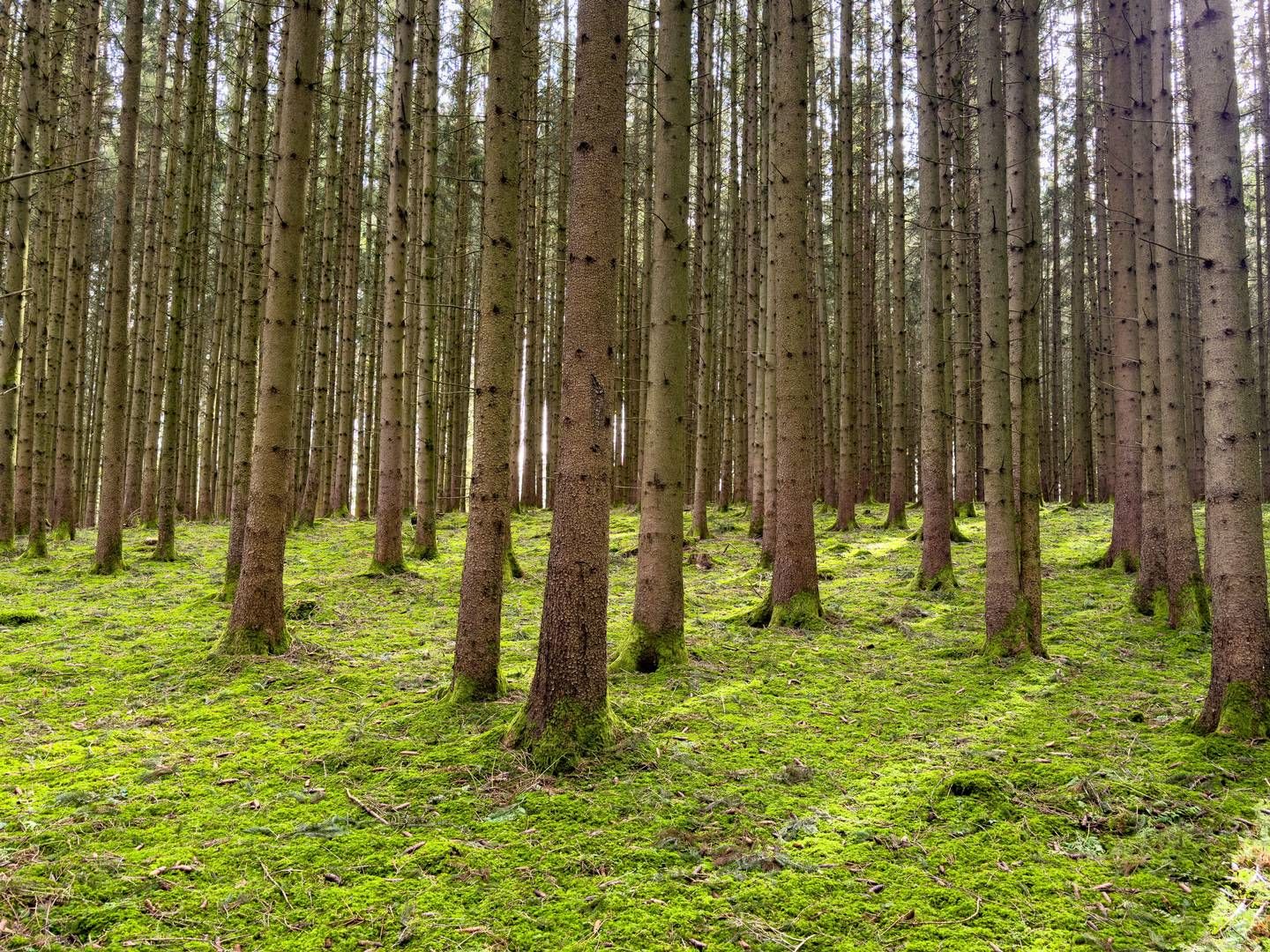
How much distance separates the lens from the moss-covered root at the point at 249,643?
5914 millimetres

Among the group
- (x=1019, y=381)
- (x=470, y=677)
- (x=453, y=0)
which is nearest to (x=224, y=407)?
(x=453, y=0)

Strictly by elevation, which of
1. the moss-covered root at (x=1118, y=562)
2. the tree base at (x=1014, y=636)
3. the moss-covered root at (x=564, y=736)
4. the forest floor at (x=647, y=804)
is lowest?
the forest floor at (x=647, y=804)

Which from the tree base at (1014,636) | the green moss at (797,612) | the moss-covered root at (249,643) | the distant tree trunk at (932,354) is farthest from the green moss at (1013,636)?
the moss-covered root at (249,643)

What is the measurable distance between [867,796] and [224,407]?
63.0 ft

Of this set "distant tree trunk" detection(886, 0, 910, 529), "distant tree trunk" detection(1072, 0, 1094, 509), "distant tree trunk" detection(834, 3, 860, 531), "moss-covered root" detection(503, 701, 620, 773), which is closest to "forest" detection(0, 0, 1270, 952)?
"moss-covered root" detection(503, 701, 620, 773)

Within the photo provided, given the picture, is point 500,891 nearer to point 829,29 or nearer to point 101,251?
point 829,29

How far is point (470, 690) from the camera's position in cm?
480

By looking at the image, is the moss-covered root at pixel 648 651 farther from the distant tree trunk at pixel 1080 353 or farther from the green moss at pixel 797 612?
the distant tree trunk at pixel 1080 353

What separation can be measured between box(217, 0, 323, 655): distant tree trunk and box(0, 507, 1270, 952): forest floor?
1.42 ft

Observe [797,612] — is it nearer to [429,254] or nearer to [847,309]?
[429,254]

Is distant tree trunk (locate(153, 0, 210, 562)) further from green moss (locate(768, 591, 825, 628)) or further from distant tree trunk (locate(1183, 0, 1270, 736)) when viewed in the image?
distant tree trunk (locate(1183, 0, 1270, 736))

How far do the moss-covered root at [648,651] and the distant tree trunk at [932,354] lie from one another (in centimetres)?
405

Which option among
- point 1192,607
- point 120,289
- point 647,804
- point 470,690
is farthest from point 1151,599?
point 120,289

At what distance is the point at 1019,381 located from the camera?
6.12 meters
